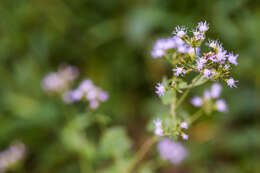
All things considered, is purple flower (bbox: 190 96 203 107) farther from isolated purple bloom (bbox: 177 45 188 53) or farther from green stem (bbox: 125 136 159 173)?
isolated purple bloom (bbox: 177 45 188 53)

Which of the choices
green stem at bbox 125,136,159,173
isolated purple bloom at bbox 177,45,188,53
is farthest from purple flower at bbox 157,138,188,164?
isolated purple bloom at bbox 177,45,188,53

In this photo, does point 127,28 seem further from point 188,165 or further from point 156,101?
point 188,165

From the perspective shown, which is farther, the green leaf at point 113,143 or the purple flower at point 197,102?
the green leaf at point 113,143

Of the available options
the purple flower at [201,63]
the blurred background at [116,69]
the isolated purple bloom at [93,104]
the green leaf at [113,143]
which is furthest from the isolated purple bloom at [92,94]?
the blurred background at [116,69]

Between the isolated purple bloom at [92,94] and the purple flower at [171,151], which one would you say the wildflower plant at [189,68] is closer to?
the isolated purple bloom at [92,94]

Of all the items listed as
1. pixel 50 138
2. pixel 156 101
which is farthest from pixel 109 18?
pixel 50 138

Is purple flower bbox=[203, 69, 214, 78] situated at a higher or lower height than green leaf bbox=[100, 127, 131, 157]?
lower

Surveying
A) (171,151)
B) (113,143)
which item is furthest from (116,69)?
(113,143)
